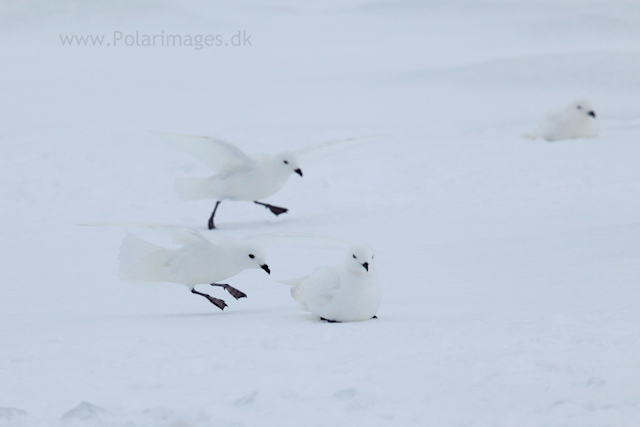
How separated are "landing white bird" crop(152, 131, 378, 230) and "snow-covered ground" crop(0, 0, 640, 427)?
39cm

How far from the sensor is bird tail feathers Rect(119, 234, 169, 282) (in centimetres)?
440

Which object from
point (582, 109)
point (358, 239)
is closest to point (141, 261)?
point (358, 239)

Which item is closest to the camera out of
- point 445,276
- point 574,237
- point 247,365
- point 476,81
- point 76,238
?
point 247,365

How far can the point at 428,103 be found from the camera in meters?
15.3

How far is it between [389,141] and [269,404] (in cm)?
830

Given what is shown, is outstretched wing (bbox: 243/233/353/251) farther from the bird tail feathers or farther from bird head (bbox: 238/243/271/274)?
the bird tail feathers

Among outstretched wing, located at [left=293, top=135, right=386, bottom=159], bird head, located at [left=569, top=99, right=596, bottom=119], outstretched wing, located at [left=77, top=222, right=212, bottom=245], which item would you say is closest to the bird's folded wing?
outstretched wing, located at [left=77, top=222, right=212, bottom=245]

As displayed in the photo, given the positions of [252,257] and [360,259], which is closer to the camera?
[360,259]

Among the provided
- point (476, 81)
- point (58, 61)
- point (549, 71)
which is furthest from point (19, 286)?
point (58, 61)

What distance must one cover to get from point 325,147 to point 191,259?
339cm

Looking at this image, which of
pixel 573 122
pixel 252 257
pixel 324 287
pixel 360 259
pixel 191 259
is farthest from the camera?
pixel 573 122

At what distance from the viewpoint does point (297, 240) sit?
4.39 m

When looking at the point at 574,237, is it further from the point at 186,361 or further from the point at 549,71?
the point at 549,71

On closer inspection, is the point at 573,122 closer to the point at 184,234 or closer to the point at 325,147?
the point at 325,147
